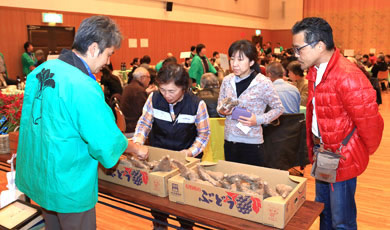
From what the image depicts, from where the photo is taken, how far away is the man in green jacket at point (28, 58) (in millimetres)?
8617

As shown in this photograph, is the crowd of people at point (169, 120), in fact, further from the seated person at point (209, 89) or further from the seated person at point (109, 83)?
the seated person at point (109, 83)

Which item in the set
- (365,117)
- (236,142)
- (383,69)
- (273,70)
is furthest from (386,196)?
(383,69)

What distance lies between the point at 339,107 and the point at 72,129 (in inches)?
52.9

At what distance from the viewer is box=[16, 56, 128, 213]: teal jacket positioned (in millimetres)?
1385

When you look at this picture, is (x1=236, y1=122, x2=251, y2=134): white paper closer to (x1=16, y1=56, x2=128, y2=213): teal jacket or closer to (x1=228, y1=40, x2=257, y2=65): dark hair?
(x1=228, y1=40, x2=257, y2=65): dark hair

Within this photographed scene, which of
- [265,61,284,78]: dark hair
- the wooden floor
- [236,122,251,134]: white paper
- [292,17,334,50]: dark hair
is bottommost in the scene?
the wooden floor

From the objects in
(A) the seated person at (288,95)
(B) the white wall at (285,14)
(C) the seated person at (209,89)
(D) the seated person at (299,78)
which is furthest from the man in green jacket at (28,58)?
(B) the white wall at (285,14)

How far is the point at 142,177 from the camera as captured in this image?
1.79 metres

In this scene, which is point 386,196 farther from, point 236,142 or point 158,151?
point 158,151

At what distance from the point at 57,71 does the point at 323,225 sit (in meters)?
1.75

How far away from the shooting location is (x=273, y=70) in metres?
4.24

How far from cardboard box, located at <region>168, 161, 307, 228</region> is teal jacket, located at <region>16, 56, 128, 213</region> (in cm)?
38

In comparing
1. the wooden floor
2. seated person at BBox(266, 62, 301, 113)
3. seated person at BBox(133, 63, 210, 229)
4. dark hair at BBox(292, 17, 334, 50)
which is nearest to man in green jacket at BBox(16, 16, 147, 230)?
seated person at BBox(133, 63, 210, 229)

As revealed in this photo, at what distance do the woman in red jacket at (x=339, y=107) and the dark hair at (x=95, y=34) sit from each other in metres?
1.03
